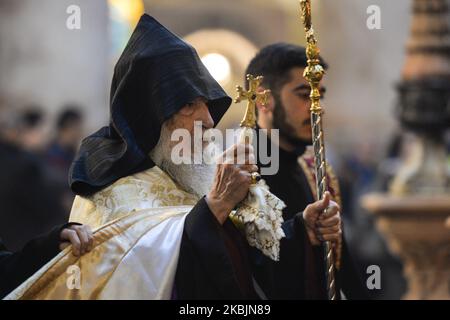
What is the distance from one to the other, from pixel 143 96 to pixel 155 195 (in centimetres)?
43

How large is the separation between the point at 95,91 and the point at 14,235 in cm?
1781

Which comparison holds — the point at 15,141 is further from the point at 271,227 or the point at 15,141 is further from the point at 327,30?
the point at 327,30

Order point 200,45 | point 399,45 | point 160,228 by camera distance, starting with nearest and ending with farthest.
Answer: point 160,228
point 399,45
point 200,45

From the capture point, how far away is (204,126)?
924 centimetres

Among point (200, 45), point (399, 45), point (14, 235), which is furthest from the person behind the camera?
point (200, 45)

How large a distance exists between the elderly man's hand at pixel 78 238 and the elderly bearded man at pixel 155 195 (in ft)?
0.09

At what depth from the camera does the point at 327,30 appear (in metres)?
38.9

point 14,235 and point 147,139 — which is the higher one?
point 147,139

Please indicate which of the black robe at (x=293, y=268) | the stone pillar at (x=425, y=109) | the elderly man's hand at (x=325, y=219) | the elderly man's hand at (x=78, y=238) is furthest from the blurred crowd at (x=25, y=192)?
the elderly man's hand at (x=78, y=238)

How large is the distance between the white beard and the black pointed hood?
56 mm

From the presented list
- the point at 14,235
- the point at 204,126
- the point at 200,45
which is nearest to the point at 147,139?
the point at 204,126

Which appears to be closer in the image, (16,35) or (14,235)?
(14,235)

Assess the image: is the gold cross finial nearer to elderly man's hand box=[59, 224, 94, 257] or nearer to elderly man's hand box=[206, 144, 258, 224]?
elderly man's hand box=[206, 144, 258, 224]

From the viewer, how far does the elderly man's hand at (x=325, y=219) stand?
9.28m
